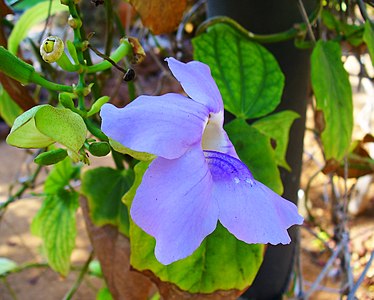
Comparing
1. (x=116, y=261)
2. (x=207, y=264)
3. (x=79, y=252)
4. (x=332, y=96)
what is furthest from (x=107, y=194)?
(x=79, y=252)

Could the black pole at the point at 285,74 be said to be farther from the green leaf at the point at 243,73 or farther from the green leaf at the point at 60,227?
the green leaf at the point at 60,227

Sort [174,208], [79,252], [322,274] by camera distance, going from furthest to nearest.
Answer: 1. [79,252]
2. [322,274]
3. [174,208]

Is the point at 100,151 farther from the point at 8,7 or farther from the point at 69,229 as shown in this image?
the point at 69,229

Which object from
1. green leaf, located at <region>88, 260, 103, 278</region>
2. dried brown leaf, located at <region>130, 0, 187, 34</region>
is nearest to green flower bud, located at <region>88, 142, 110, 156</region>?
dried brown leaf, located at <region>130, 0, 187, 34</region>

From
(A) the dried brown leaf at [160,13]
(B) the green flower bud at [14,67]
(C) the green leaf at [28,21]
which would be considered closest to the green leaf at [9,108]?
(C) the green leaf at [28,21]

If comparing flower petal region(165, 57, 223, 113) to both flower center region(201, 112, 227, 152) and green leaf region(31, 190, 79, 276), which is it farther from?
green leaf region(31, 190, 79, 276)

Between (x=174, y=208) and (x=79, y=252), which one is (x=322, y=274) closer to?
(x=174, y=208)
